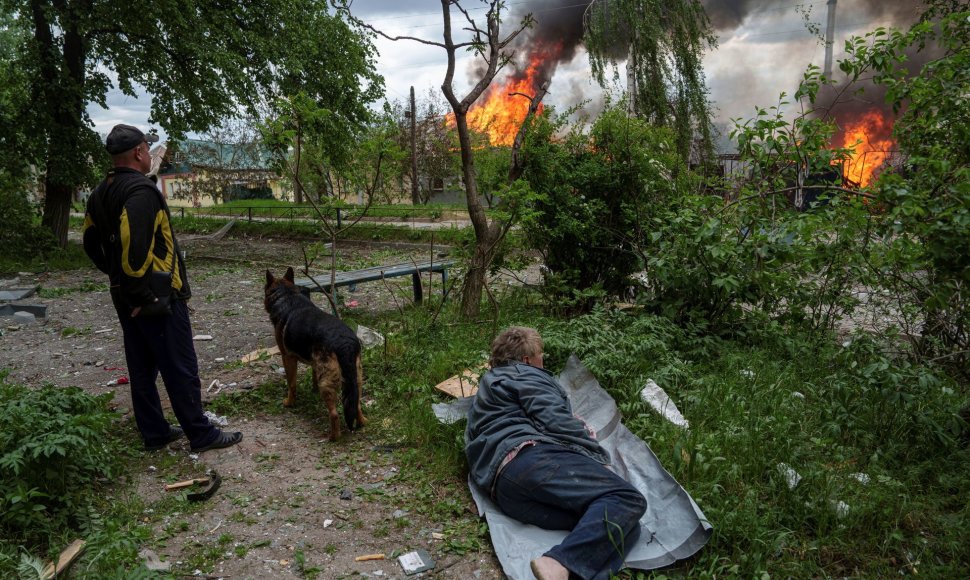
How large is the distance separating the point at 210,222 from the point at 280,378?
66.6 feet

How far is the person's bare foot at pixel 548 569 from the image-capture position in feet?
8.75

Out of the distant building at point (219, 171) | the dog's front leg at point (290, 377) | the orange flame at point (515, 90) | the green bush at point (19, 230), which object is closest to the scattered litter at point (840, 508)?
the dog's front leg at point (290, 377)

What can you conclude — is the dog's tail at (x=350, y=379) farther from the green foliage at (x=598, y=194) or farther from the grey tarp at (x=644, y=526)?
the green foliage at (x=598, y=194)

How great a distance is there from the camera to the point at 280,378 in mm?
5750

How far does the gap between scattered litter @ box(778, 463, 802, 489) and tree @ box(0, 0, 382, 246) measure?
1277cm

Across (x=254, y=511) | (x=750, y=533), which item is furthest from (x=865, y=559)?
(x=254, y=511)

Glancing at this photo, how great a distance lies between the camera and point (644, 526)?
3154 mm

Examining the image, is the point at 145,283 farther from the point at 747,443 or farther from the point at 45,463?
the point at 747,443

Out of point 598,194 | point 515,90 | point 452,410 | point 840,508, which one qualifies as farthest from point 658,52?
point 840,508

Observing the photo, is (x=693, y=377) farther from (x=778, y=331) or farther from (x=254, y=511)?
(x=254, y=511)

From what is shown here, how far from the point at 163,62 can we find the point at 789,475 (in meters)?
15.0

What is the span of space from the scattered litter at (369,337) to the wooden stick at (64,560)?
11.5 ft

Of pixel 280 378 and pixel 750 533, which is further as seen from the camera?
pixel 280 378

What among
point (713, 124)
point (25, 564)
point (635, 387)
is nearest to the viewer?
A: point (25, 564)
